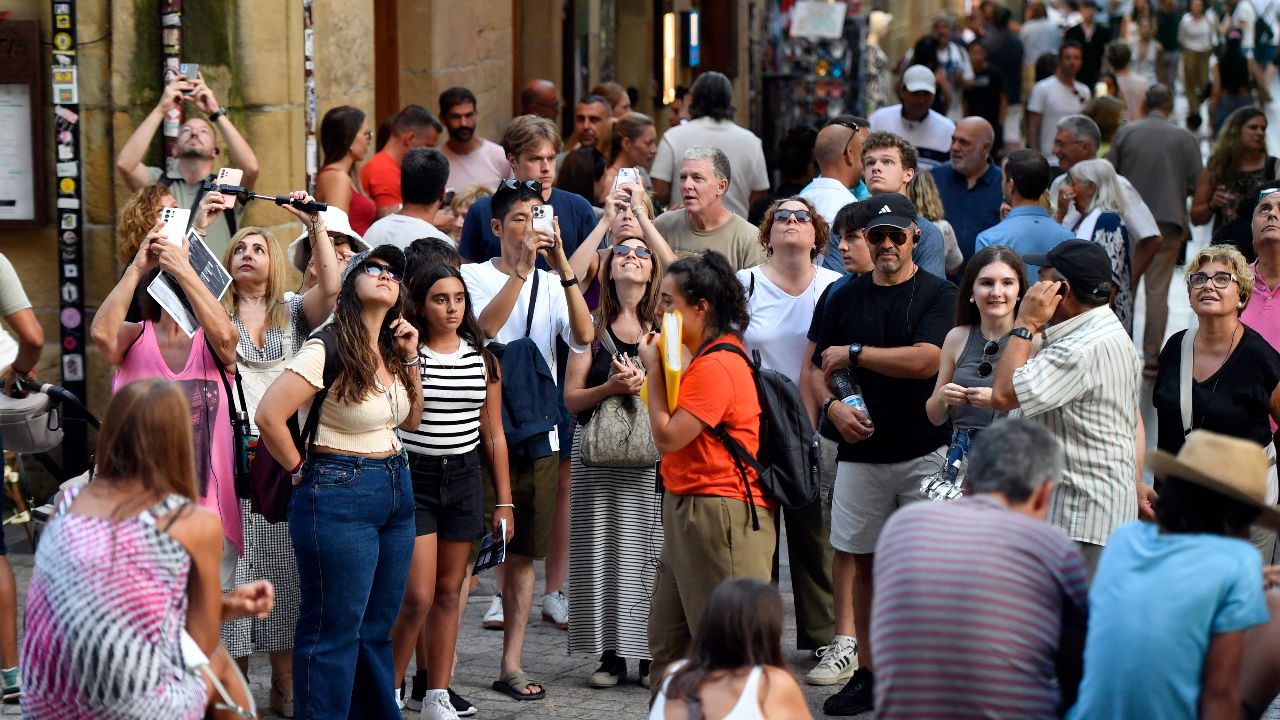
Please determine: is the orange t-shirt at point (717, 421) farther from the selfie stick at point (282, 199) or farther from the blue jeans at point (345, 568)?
the selfie stick at point (282, 199)

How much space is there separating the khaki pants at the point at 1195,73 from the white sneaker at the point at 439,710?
20.3 metres

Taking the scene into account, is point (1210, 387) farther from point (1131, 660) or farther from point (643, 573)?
point (1131, 660)

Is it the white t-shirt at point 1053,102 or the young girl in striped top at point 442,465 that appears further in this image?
the white t-shirt at point 1053,102

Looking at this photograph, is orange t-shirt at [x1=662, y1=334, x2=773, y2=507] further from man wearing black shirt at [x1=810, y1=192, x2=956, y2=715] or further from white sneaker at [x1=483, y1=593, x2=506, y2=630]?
white sneaker at [x1=483, y1=593, x2=506, y2=630]

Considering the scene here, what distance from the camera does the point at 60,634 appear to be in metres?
4.16

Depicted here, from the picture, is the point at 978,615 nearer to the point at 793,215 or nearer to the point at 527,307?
the point at 793,215

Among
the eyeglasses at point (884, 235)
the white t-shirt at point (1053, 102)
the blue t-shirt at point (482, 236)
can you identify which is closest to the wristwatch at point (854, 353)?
the eyeglasses at point (884, 235)

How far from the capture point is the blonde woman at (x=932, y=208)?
8516 millimetres

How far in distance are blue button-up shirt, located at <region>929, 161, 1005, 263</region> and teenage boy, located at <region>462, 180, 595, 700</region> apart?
346cm

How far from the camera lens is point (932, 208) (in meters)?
8.54

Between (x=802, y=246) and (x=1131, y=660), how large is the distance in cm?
332

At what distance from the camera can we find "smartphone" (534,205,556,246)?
21.8ft

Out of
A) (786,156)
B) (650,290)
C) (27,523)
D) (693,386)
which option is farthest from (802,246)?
(27,523)

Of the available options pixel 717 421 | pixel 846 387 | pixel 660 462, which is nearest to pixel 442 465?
pixel 660 462
